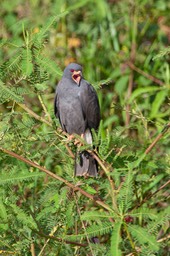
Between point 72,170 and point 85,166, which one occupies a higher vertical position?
point 72,170

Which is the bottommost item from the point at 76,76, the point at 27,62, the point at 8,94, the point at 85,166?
the point at 85,166

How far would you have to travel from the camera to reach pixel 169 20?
7.03 m

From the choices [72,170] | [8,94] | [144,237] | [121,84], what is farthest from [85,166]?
[121,84]

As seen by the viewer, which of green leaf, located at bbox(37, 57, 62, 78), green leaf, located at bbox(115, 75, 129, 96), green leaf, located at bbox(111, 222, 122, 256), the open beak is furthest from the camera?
green leaf, located at bbox(115, 75, 129, 96)

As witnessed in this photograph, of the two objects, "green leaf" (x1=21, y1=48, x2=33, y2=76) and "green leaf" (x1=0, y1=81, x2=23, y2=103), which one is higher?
"green leaf" (x1=21, y1=48, x2=33, y2=76)

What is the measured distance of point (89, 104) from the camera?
13.3ft

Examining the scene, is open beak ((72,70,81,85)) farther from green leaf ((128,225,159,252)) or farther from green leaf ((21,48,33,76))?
green leaf ((128,225,159,252))

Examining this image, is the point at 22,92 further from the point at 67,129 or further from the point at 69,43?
the point at 69,43

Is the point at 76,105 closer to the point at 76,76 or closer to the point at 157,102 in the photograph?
the point at 76,76

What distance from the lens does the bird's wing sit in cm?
399

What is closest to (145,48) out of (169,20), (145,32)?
(145,32)

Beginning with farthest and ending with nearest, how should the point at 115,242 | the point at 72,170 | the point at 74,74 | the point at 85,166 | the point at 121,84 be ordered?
the point at 121,84, the point at 74,74, the point at 85,166, the point at 72,170, the point at 115,242

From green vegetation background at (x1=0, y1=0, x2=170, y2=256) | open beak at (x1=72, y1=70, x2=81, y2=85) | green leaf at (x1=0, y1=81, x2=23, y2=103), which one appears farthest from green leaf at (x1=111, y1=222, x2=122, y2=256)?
open beak at (x1=72, y1=70, x2=81, y2=85)

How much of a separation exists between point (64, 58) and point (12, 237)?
12.2 feet
